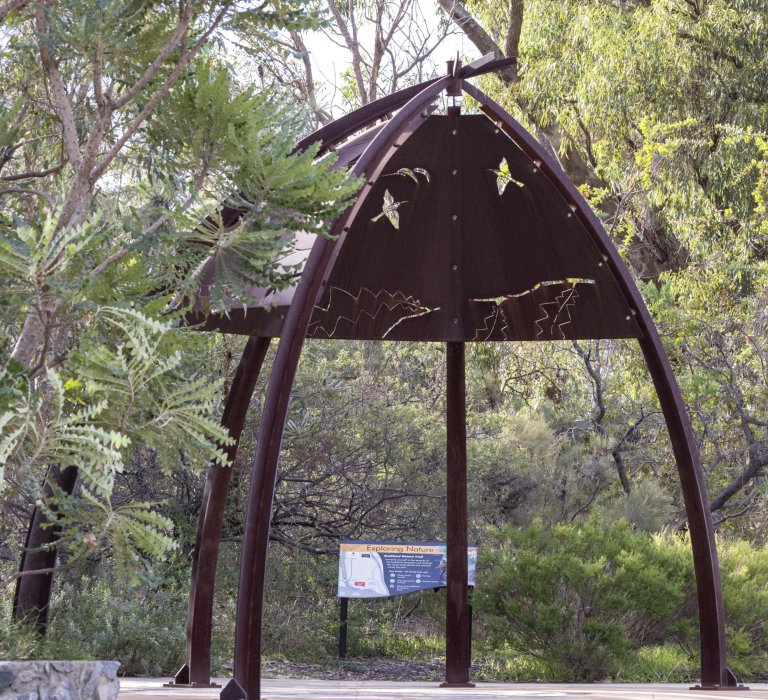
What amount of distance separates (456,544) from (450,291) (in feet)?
5.78

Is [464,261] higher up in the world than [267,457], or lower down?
higher up

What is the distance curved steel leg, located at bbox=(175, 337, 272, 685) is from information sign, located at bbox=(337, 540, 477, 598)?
7.79 feet

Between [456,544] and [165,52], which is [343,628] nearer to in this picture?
[456,544]

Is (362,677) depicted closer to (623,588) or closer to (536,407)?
(623,588)

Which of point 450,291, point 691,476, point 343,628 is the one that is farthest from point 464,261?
point 343,628

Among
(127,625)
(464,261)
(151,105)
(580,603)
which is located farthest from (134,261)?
(580,603)

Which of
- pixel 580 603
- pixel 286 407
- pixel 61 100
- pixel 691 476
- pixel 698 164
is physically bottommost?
pixel 580 603

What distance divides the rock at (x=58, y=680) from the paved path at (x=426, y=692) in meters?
1.85

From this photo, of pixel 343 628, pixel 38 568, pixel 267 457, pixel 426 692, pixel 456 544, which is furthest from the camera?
pixel 343 628

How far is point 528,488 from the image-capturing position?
475 inches

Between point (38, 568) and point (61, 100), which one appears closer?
point (61, 100)

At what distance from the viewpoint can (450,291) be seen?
7738mm

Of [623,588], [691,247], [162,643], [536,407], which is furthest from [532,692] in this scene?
[536,407]

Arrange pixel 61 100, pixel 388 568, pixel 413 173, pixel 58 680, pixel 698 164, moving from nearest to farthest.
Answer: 1. pixel 58 680
2. pixel 61 100
3. pixel 413 173
4. pixel 388 568
5. pixel 698 164
